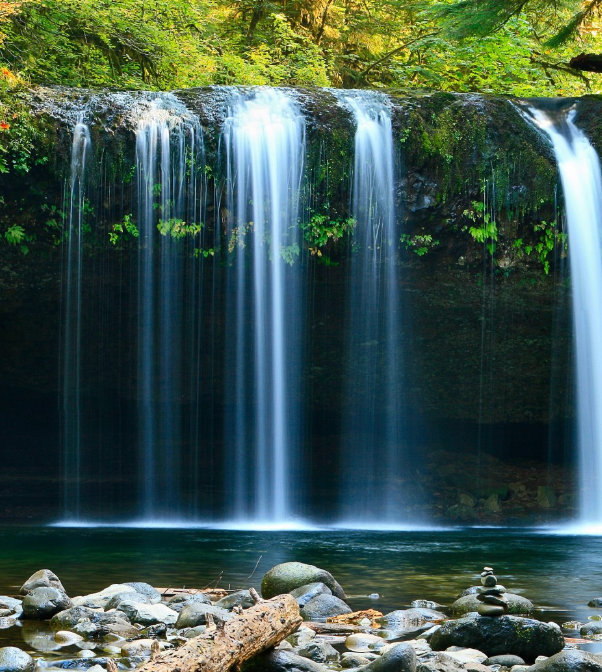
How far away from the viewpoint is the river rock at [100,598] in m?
5.32

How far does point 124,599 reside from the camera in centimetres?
527

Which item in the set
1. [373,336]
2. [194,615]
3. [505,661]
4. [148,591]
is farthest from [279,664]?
[373,336]

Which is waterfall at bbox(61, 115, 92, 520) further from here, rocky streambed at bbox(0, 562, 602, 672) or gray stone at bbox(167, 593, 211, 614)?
gray stone at bbox(167, 593, 211, 614)

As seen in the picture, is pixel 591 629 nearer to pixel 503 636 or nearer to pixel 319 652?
pixel 503 636

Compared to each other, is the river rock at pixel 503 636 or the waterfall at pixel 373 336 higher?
the waterfall at pixel 373 336

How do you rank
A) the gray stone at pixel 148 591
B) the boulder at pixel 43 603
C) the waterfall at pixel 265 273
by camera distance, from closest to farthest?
1. the boulder at pixel 43 603
2. the gray stone at pixel 148 591
3. the waterfall at pixel 265 273

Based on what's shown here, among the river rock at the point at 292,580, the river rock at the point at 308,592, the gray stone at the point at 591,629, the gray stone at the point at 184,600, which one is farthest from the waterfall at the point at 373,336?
the gray stone at the point at 591,629

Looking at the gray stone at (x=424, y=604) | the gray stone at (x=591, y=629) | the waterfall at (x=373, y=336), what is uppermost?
the waterfall at (x=373, y=336)

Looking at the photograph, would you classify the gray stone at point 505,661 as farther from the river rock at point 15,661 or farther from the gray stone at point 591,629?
the river rock at point 15,661

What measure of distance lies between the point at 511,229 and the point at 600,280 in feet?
4.51

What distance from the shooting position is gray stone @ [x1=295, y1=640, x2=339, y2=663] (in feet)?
13.8

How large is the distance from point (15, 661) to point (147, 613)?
1129 millimetres

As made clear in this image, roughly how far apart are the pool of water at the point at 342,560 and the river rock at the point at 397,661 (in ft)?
4.51

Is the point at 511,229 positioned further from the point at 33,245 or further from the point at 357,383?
the point at 33,245
